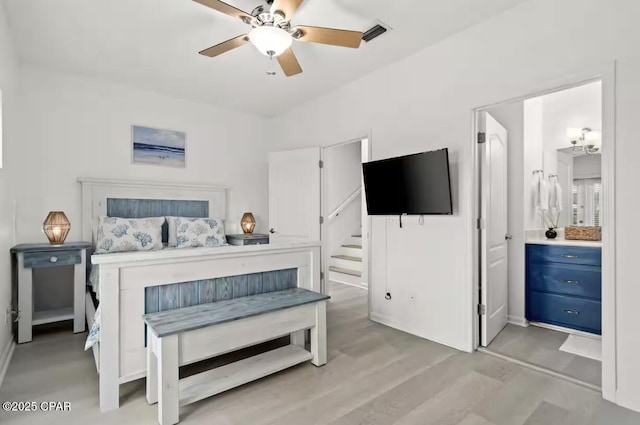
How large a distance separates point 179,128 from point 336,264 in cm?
331

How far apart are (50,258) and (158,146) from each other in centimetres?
174

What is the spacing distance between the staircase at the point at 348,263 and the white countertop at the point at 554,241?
7.71ft

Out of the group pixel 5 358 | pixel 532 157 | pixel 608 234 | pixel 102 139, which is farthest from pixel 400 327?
pixel 102 139

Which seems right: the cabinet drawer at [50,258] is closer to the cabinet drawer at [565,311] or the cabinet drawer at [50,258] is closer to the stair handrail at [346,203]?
the stair handrail at [346,203]

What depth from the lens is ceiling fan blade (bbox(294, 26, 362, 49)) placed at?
219 centimetres

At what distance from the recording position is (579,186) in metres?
3.80

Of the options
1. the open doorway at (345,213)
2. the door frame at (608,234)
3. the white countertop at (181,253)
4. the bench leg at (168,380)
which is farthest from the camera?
the open doorway at (345,213)

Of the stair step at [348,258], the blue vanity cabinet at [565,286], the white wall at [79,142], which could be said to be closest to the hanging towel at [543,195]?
the blue vanity cabinet at [565,286]

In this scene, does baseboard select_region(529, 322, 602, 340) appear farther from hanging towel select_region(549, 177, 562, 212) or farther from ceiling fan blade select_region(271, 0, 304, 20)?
ceiling fan blade select_region(271, 0, 304, 20)

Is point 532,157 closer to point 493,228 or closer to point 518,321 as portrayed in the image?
point 493,228

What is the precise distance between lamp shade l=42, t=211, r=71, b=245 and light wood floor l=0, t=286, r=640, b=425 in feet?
3.29

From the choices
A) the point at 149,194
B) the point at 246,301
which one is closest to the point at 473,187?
the point at 246,301

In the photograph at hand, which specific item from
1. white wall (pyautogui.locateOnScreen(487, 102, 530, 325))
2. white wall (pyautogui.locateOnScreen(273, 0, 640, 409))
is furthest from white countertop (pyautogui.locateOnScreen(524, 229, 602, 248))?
white wall (pyautogui.locateOnScreen(273, 0, 640, 409))

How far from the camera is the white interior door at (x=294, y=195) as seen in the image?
425 centimetres
